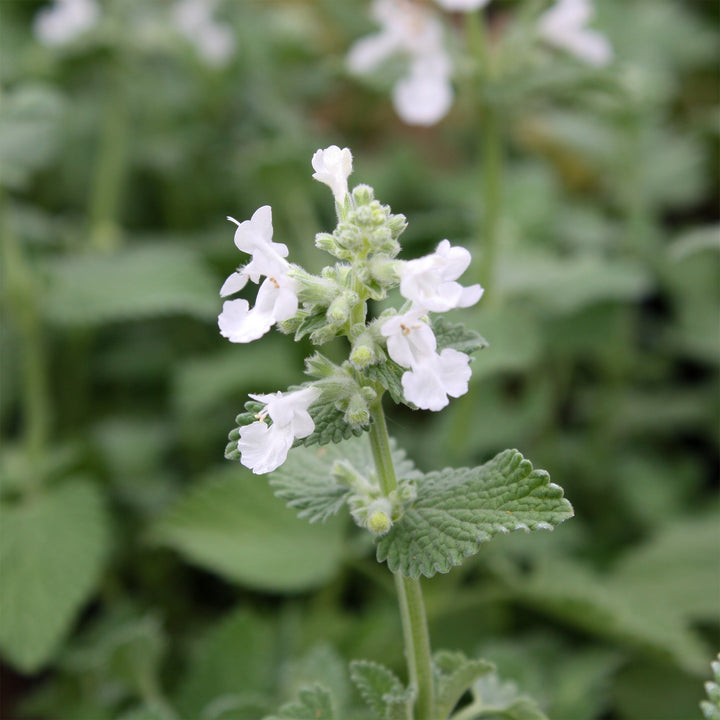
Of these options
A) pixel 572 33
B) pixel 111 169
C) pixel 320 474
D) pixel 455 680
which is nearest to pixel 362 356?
pixel 320 474

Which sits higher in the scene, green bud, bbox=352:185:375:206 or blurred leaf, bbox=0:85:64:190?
blurred leaf, bbox=0:85:64:190

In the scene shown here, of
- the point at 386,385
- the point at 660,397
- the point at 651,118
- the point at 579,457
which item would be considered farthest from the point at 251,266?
the point at 651,118

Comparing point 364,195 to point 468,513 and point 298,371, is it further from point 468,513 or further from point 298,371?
point 298,371

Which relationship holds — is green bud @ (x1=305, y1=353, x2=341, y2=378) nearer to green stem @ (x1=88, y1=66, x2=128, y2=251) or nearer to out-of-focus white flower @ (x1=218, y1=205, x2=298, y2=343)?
out-of-focus white flower @ (x1=218, y1=205, x2=298, y2=343)

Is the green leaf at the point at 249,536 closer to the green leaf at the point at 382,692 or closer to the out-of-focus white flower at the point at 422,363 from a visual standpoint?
the green leaf at the point at 382,692

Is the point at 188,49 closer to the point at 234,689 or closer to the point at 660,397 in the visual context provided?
the point at 660,397

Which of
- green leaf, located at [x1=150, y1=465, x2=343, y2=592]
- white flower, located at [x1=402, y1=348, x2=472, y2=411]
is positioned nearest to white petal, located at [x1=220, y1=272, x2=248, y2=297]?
white flower, located at [x1=402, y1=348, x2=472, y2=411]

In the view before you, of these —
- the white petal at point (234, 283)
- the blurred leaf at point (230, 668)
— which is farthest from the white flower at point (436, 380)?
the blurred leaf at point (230, 668)
